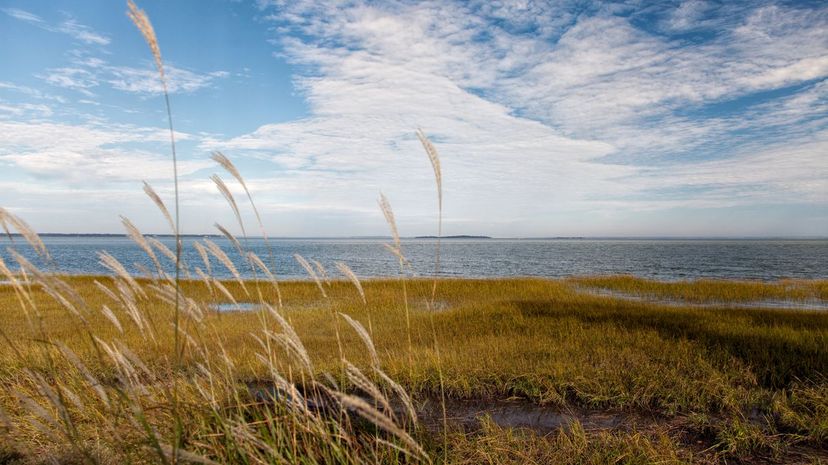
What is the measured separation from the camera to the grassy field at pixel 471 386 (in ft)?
11.9

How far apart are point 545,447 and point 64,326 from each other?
46.0 feet

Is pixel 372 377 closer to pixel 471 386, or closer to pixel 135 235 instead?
pixel 471 386

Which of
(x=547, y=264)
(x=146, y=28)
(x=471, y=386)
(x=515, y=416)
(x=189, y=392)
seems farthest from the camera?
(x=547, y=264)

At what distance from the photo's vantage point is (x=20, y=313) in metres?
15.9

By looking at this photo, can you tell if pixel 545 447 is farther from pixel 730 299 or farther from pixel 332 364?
pixel 730 299

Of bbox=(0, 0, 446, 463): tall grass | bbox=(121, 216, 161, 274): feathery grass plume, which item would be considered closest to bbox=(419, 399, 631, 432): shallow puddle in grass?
bbox=(0, 0, 446, 463): tall grass

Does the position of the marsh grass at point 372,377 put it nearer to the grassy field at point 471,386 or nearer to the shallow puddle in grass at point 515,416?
the grassy field at point 471,386

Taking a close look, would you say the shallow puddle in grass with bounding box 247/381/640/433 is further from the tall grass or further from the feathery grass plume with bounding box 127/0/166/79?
the feathery grass plume with bounding box 127/0/166/79

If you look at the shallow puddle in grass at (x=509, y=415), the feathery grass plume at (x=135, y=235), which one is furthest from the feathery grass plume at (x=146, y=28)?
the shallow puddle in grass at (x=509, y=415)

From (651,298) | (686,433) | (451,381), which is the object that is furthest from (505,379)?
(651,298)

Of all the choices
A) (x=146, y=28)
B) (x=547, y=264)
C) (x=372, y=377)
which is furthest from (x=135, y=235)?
(x=547, y=264)

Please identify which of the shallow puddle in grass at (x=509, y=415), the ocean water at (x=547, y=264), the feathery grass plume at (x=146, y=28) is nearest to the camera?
the feathery grass plume at (x=146, y=28)

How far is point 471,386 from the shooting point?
709cm

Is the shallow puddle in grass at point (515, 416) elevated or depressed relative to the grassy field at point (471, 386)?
depressed
